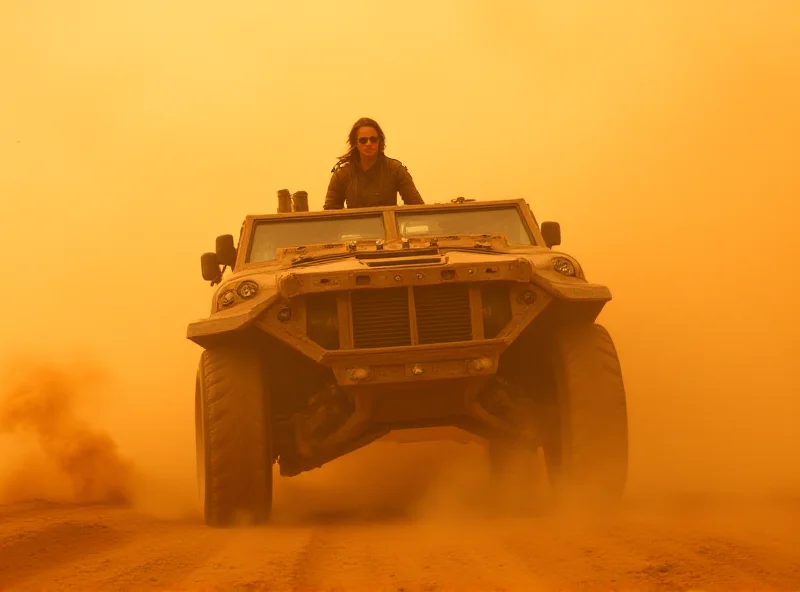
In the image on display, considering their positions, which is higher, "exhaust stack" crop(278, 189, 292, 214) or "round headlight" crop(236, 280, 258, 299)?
"exhaust stack" crop(278, 189, 292, 214)

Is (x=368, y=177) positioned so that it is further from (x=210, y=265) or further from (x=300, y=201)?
(x=210, y=265)

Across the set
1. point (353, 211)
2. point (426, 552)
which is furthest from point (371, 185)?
point (426, 552)

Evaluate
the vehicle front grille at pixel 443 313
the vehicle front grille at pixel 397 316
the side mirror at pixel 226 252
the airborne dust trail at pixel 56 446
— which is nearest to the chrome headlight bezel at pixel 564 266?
the vehicle front grille at pixel 397 316

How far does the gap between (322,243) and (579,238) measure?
6882 mm

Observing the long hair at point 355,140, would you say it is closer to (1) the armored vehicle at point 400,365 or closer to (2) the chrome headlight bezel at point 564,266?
(1) the armored vehicle at point 400,365

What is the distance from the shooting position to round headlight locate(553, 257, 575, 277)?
7207 mm

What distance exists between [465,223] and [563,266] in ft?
4.38

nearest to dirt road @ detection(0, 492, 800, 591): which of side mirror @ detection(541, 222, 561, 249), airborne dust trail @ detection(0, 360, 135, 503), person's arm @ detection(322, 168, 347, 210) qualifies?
airborne dust trail @ detection(0, 360, 135, 503)

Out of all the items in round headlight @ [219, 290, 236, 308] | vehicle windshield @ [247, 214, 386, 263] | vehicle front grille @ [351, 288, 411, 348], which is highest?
vehicle windshield @ [247, 214, 386, 263]

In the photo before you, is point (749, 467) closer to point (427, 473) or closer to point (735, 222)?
point (427, 473)

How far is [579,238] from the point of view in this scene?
→ 1455 cm

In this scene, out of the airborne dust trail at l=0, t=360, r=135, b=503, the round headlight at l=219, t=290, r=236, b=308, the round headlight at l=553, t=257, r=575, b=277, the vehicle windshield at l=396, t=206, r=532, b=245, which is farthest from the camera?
the airborne dust trail at l=0, t=360, r=135, b=503

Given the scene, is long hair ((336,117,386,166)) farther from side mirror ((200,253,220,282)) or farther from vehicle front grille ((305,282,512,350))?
vehicle front grille ((305,282,512,350))

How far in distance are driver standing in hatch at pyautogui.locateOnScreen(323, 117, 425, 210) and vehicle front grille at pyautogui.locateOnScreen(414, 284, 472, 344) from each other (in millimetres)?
2674
